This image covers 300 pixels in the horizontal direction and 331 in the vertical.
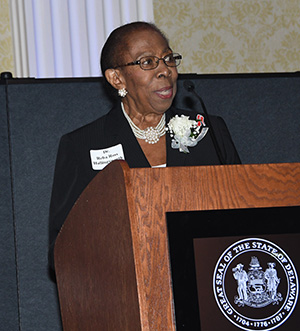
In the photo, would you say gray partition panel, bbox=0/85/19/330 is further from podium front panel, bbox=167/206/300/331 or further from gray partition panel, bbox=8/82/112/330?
podium front panel, bbox=167/206/300/331

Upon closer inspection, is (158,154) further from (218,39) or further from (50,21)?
(218,39)

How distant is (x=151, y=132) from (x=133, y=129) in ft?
0.20

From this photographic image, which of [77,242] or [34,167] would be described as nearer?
[77,242]

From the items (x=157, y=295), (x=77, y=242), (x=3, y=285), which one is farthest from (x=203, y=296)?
(x=3, y=285)

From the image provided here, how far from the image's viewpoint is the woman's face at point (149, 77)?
2021 millimetres

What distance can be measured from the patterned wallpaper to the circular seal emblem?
2477 millimetres

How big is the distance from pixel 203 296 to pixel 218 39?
106 inches

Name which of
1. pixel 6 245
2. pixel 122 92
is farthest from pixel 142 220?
pixel 6 245

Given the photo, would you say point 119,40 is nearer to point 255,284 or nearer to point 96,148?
point 96,148

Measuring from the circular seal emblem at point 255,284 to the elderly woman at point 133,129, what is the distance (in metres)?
0.85

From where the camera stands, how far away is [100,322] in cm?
124

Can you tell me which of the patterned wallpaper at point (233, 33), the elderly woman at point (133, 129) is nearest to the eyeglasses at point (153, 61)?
the elderly woman at point (133, 129)

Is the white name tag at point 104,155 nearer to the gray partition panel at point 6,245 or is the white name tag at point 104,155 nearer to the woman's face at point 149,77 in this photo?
the woman's face at point 149,77

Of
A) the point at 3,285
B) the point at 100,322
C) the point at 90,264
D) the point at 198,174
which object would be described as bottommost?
the point at 3,285
